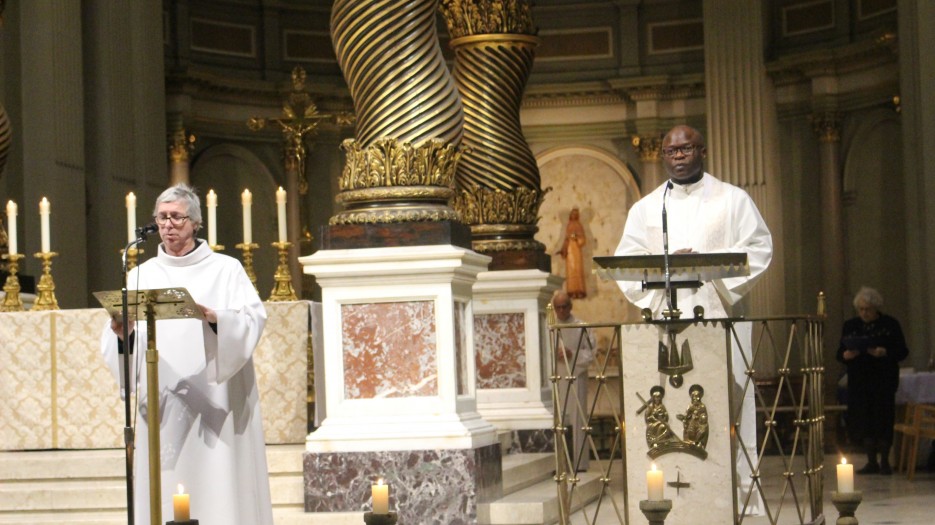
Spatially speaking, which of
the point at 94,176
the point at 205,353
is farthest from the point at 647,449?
the point at 94,176

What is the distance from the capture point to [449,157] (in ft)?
23.7

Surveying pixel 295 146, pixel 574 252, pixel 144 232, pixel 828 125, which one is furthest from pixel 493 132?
pixel 574 252

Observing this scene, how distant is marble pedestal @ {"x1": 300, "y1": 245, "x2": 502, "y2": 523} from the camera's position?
22.2 feet

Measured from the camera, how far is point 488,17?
965 cm

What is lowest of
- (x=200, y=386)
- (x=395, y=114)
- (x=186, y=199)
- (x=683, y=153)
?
(x=200, y=386)

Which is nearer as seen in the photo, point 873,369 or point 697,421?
point 697,421

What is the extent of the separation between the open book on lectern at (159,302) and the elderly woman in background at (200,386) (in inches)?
14.1

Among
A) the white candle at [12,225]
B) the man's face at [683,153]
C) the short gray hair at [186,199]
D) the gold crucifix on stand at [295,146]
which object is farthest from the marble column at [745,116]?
the short gray hair at [186,199]

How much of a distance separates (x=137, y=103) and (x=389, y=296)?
9.52m

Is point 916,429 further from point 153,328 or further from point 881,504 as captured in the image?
point 153,328

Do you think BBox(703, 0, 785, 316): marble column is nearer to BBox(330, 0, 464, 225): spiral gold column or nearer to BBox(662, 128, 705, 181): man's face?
BBox(330, 0, 464, 225): spiral gold column

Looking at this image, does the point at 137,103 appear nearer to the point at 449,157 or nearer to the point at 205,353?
the point at 449,157

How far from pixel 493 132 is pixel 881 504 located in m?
3.42

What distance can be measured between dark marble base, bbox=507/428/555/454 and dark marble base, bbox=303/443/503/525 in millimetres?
2354
